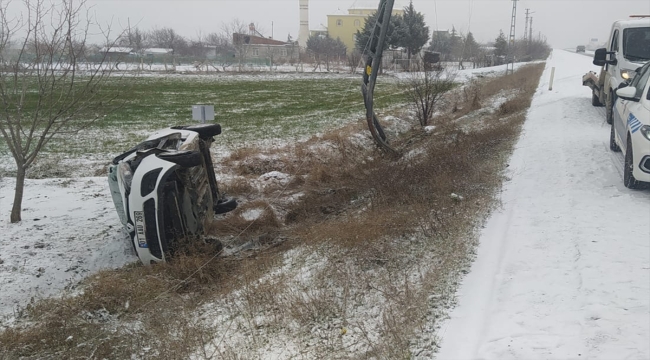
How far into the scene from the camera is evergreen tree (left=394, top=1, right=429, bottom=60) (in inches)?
1988

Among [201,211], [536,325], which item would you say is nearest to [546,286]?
[536,325]

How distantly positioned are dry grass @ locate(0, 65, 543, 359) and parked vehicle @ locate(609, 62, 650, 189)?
1986 mm

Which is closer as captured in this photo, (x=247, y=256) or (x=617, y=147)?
(x=247, y=256)

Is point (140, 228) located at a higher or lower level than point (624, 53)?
lower

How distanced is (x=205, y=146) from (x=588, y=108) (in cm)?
1227

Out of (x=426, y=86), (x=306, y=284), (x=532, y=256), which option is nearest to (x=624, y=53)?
(x=426, y=86)

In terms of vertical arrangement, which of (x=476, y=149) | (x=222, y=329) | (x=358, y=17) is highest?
(x=358, y=17)

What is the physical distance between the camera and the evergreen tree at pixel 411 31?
50.5 metres

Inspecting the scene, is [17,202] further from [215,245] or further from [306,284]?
[306,284]

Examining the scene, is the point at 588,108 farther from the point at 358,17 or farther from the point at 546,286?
the point at 358,17

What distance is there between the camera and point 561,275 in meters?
4.80

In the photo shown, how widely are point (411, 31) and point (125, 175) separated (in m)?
50.6

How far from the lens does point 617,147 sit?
9109 mm

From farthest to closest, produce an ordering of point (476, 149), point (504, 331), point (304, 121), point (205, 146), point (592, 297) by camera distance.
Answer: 1. point (304, 121)
2. point (476, 149)
3. point (205, 146)
4. point (592, 297)
5. point (504, 331)
